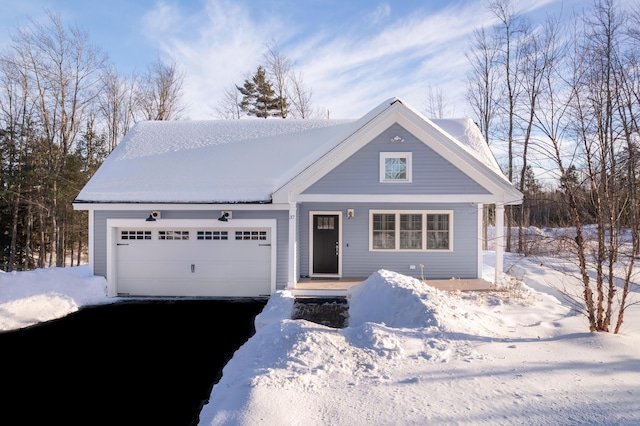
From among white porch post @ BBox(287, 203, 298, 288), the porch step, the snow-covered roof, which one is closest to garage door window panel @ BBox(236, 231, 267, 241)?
the snow-covered roof

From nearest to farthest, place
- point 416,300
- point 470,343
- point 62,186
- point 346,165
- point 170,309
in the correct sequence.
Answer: point 470,343
point 416,300
point 170,309
point 346,165
point 62,186

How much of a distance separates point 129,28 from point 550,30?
12796mm

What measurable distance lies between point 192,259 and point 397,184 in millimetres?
5911

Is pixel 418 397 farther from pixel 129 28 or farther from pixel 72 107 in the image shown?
pixel 72 107

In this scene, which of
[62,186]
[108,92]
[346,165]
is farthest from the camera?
[108,92]

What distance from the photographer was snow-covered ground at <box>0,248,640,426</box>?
3512mm

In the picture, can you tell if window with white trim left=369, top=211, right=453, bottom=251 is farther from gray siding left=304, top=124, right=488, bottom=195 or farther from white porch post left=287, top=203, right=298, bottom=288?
white porch post left=287, top=203, right=298, bottom=288

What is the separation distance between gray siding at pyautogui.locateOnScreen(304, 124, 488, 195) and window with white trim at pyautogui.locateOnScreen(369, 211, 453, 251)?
113 cm

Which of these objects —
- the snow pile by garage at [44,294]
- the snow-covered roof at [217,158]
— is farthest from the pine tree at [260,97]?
the snow pile by garage at [44,294]

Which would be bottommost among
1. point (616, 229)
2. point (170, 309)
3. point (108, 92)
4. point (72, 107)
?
point (170, 309)

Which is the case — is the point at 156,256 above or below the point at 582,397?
above

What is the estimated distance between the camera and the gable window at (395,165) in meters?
9.95

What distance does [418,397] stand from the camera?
12.5 ft

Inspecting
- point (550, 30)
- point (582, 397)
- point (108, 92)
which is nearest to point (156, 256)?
point (582, 397)
